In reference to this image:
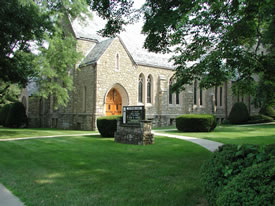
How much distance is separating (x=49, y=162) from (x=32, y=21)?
292 inches

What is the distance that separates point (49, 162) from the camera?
7828mm

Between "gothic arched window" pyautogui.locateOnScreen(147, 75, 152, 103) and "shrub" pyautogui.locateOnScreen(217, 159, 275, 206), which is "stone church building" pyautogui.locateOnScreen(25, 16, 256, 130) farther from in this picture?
"shrub" pyautogui.locateOnScreen(217, 159, 275, 206)

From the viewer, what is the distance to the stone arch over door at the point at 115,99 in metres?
21.8

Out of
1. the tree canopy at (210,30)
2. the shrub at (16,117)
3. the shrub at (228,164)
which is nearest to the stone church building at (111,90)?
the shrub at (16,117)

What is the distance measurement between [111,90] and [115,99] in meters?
0.93

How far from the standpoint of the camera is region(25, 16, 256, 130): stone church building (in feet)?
67.1

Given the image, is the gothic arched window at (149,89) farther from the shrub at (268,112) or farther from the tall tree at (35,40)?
the shrub at (268,112)

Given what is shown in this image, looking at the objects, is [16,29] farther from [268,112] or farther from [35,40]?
[268,112]

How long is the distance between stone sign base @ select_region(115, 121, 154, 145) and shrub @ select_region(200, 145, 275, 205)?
8.15m

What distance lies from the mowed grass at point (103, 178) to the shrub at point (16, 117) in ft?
60.7

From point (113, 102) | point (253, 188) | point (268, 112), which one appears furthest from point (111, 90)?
point (268, 112)

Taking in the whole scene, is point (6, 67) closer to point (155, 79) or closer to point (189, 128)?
point (189, 128)

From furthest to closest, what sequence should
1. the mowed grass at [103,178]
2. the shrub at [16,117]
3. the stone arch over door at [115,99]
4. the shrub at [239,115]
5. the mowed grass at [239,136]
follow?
the shrub at [239,115], the shrub at [16,117], the stone arch over door at [115,99], the mowed grass at [239,136], the mowed grass at [103,178]

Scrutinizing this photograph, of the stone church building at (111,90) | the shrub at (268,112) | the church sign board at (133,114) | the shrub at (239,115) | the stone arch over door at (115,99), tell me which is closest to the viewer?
the church sign board at (133,114)
